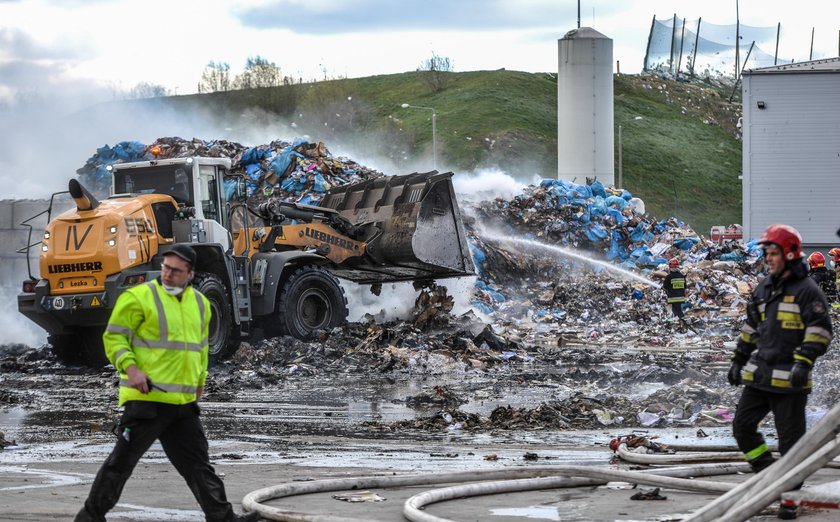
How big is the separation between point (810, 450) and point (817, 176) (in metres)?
36.0

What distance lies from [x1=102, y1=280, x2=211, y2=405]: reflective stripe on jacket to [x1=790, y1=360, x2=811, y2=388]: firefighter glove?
3.26 m

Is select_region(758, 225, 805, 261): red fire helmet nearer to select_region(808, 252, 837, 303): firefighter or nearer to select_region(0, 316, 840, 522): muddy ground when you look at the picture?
select_region(0, 316, 840, 522): muddy ground

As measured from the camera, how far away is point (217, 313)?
651 inches

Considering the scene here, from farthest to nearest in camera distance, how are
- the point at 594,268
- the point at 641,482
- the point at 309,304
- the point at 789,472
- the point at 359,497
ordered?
the point at 594,268
the point at 309,304
the point at 359,497
the point at 641,482
the point at 789,472

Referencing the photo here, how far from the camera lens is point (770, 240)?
675 centimetres

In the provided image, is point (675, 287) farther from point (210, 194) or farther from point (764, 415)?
point (764, 415)

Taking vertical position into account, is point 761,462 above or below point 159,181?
below

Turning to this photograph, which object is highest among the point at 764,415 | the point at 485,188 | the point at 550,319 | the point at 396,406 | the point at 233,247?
the point at 485,188

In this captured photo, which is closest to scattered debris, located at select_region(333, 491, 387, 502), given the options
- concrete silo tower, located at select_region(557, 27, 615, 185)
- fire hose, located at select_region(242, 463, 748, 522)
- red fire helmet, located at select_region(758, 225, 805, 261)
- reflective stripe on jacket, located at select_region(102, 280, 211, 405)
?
fire hose, located at select_region(242, 463, 748, 522)

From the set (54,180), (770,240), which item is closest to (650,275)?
(54,180)

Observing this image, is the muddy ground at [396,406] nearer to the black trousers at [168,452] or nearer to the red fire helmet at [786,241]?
the black trousers at [168,452]

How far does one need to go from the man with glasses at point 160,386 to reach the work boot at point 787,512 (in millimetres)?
2791

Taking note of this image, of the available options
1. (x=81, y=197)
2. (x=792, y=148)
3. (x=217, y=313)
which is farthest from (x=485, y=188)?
(x=81, y=197)

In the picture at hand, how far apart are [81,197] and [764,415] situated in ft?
35.9
